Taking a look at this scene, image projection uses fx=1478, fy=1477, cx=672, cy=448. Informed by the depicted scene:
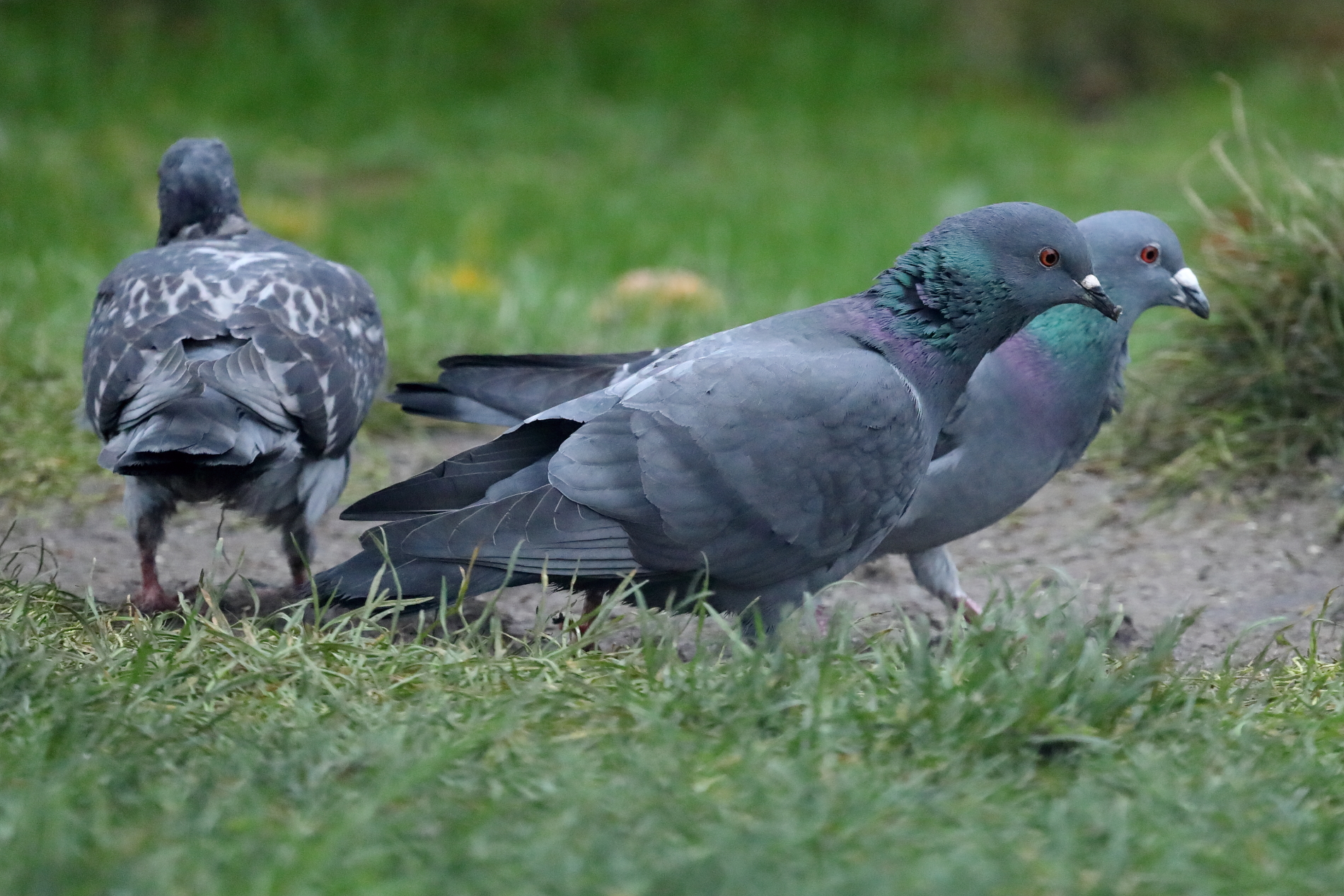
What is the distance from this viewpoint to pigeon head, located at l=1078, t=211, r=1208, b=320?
3.82m

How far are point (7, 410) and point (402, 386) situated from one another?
1.58 m

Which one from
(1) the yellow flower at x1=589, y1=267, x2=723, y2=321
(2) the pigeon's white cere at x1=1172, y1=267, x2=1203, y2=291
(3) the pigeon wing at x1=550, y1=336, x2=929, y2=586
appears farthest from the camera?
(1) the yellow flower at x1=589, y1=267, x2=723, y2=321

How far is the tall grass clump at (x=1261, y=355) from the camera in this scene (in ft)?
14.1

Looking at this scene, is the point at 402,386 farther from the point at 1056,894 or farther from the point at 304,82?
the point at 304,82

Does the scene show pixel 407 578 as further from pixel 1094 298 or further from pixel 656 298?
pixel 656 298

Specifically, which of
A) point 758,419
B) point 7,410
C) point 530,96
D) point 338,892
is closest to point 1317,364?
point 758,419

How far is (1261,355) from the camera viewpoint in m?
4.39

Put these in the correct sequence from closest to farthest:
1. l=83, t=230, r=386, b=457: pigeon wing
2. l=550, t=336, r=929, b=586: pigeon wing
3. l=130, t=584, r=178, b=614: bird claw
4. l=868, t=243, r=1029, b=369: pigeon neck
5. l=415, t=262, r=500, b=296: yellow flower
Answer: l=550, t=336, r=929, b=586: pigeon wing → l=868, t=243, r=1029, b=369: pigeon neck → l=83, t=230, r=386, b=457: pigeon wing → l=130, t=584, r=178, b=614: bird claw → l=415, t=262, r=500, b=296: yellow flower

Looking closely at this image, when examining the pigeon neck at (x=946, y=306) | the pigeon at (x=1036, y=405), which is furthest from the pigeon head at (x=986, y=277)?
the pigeon at (x=1036, y=405)

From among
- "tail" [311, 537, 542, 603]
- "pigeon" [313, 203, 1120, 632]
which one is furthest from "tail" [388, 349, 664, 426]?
"tail" [311, 537, 542, 603]

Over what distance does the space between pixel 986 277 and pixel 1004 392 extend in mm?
541

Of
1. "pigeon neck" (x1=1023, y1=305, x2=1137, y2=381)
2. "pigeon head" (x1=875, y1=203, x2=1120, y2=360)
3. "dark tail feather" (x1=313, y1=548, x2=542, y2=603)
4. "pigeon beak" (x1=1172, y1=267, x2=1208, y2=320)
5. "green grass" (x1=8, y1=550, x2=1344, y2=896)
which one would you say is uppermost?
"pigeon head" (x1=875, y1=203, x2=1120, y2=360)

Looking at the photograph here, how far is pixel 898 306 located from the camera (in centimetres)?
315

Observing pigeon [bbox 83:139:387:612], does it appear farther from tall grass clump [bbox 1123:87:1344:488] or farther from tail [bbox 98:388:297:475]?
tall grass clump [bbox 1123:87:1344:488]
